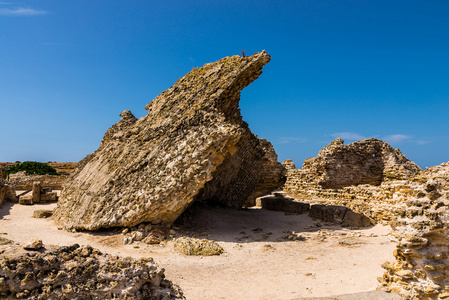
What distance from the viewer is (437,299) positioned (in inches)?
204

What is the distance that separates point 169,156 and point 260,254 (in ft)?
12.9

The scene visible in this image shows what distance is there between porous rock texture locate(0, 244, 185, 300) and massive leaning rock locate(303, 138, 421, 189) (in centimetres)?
1560

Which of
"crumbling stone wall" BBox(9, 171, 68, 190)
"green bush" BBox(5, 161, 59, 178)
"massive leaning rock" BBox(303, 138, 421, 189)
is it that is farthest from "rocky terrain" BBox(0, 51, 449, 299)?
"green bush" BBox(5, 161, 59, 178)

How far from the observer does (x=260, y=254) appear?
857cm

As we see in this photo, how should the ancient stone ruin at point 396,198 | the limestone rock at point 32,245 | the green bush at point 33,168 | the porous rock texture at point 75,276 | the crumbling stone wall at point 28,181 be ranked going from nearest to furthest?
the porous rock texture at point 75,276 → the limestone rock at point 32,245 → the ancient stone ruin at point 396,198 → the crumbling stone wall at point 28,181 → the green bush at point 33,168

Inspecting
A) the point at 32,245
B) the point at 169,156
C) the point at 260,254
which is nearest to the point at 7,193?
the point at 169,156

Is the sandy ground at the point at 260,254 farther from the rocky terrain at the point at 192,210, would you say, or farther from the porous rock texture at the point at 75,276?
the porous rock texture at the point at 75,276

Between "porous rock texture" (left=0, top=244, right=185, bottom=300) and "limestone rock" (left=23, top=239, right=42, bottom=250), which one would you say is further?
"limestone rock" (left=23, top=239, right=42, bottom=250)

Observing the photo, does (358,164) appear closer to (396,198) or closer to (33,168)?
(396,198)

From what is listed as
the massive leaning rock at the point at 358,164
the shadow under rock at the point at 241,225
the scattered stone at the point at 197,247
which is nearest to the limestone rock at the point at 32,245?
the scattered stone at the point at 197,247

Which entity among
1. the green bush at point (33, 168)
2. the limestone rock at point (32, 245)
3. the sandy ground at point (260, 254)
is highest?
the green bush at point (33, 168)

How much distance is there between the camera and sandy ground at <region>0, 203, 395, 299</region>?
243 inches

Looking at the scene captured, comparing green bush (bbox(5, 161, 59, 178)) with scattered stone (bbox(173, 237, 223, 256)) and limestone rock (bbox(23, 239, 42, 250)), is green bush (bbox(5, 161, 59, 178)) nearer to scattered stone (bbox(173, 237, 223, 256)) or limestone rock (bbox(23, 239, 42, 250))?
scattered stone (bbox(173, 237, 223, 256))

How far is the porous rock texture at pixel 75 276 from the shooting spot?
3.53m
